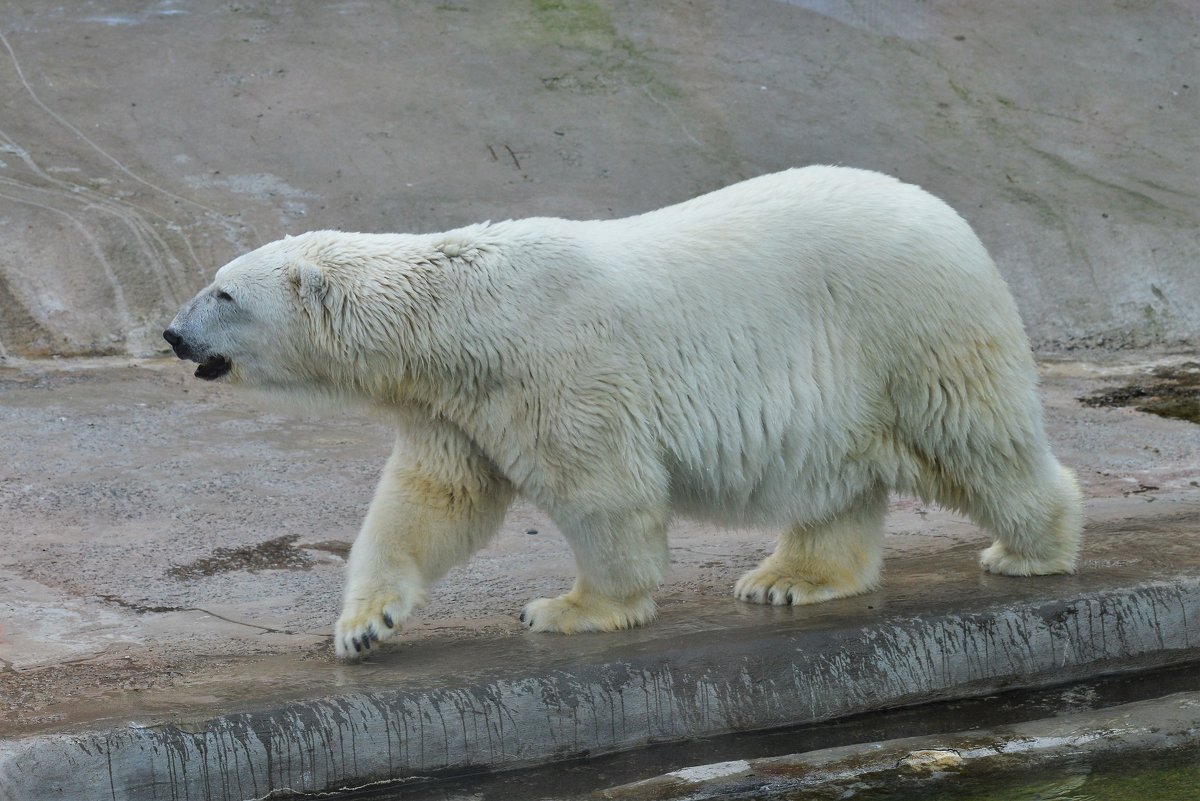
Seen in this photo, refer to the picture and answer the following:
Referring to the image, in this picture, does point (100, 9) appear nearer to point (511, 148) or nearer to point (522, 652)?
point (511, 148)

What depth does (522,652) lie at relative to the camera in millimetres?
3516

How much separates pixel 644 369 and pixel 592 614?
2.11 feet

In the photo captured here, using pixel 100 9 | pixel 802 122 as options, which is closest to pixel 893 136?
pixel 802 122

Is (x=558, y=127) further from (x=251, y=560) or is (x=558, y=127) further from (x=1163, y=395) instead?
(x=251, y=560)

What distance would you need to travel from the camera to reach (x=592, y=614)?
145 inches

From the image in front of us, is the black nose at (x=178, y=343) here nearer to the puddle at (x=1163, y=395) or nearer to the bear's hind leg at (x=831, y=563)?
the bear's hind leg at (x=831, y=563)

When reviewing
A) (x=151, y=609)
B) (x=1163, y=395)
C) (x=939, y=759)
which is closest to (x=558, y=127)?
(x=1163, y=395)

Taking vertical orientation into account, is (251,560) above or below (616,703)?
below

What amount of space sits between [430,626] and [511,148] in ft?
17.4

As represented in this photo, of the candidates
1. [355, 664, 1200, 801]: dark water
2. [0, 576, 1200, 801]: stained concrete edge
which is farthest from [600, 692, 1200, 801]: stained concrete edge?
[0, 576, 1200, 801]: stained concrete edge

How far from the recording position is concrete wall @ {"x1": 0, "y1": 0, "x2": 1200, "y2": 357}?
7.78 metres

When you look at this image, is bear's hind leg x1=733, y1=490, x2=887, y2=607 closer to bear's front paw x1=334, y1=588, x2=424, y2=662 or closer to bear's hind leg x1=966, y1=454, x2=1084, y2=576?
bear's hind leg x1=966, y1=454, x2=1084, y2=576

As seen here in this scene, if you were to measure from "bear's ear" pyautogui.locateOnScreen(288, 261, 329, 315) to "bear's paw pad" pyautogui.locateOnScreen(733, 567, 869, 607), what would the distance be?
142cm

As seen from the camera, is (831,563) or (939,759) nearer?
(939,759)
